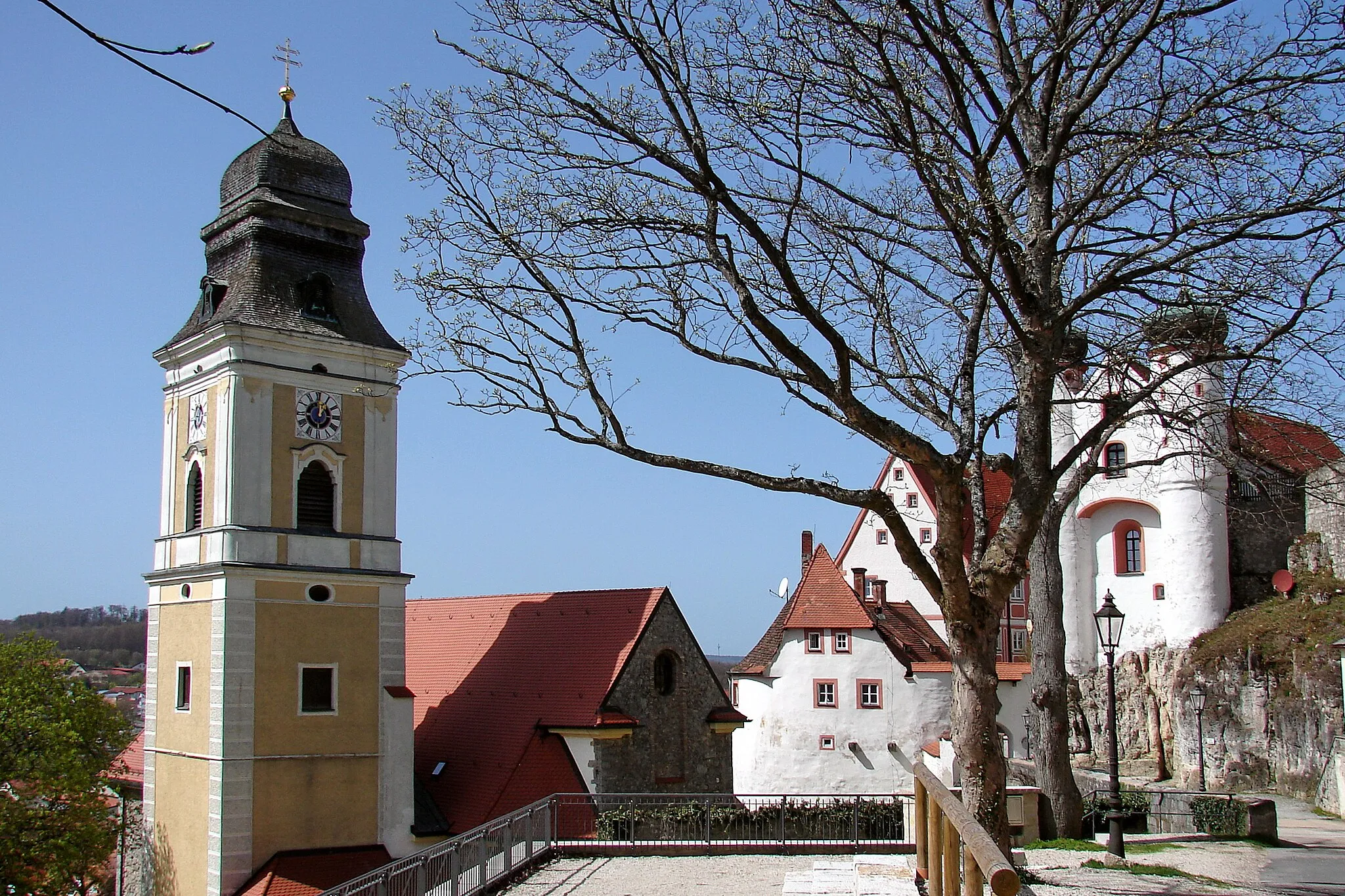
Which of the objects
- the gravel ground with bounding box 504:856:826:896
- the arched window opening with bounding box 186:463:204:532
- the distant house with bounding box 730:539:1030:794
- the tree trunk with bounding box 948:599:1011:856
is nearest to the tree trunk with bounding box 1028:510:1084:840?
the gravel ground with bounding box 504:856:826:896

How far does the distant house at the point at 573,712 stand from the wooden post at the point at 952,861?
53.8 ft

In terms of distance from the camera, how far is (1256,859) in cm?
1482

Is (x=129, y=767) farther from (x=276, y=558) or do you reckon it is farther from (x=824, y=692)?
(x=824, y=692)

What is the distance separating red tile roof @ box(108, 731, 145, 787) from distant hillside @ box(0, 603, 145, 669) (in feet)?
211

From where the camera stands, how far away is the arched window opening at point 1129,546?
41.8 m

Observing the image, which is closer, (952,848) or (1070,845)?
(952,848)

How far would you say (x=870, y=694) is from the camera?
37.3 metres

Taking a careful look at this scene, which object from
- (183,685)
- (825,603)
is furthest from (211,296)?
(825,603)

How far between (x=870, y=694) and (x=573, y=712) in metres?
15.5

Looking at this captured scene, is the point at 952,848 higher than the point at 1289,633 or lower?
lower

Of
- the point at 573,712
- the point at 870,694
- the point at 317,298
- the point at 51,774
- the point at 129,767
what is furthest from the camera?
the point at 870,694

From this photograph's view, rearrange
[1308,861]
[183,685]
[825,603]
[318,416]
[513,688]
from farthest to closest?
1. [825,603]
2. [513,688]
3. [318,416]
4. [183,685]
5. [1308,861]

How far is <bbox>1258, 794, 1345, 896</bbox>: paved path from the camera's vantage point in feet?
41.0

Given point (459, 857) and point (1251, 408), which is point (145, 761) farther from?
point (1251, 408)
